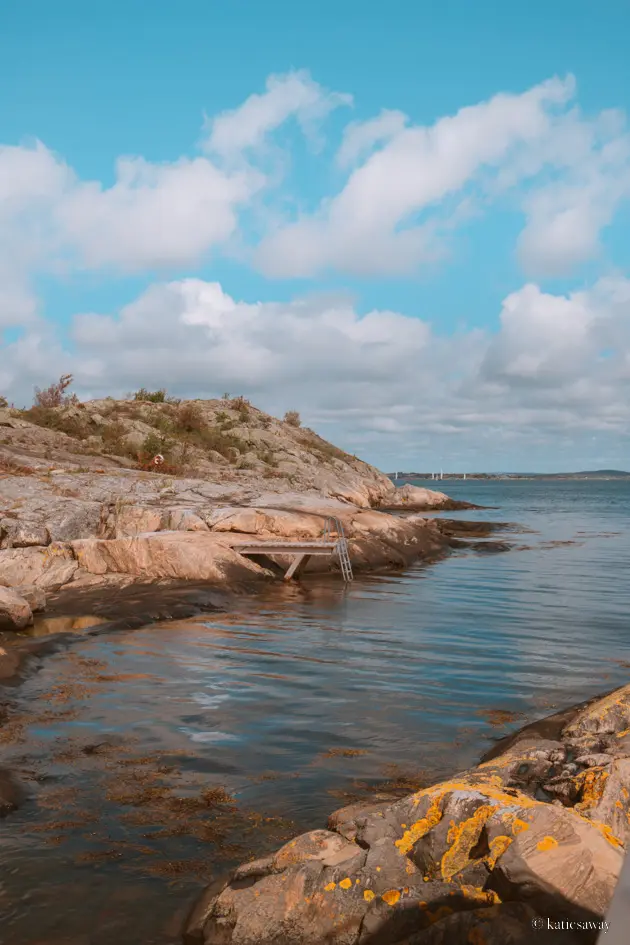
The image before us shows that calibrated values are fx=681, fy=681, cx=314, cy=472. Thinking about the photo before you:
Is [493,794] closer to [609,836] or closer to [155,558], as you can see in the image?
[609,836]

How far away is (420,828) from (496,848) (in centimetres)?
58

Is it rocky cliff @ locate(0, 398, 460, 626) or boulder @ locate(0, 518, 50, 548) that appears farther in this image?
boulder @ locate(0, 518, 50, 548)

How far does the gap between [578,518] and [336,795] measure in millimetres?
51568

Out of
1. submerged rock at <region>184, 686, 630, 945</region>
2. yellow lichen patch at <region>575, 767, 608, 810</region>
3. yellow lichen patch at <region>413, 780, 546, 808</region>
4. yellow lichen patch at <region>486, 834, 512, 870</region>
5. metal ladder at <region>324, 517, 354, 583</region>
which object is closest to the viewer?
submerged rock at <region>184, 686, 630, 945</region>

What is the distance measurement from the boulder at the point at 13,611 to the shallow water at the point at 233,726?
157 centimetres

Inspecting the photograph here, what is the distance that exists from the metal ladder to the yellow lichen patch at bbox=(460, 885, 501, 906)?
18.2 m

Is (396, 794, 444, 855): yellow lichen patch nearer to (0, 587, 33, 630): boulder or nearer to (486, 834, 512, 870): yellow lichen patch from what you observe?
(486, 834, 512, 870): yellow lichen patch

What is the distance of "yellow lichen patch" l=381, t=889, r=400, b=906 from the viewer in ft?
12.6

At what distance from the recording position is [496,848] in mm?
3832

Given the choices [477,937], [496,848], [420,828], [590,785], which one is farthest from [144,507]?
[477,937]

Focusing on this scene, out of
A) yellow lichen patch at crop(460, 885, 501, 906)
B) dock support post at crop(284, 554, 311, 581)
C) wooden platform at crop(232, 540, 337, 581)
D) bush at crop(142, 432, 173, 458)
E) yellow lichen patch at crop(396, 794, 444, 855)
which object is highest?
bush at crop(142, 432, 173, 458)

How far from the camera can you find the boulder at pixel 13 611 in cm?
1337

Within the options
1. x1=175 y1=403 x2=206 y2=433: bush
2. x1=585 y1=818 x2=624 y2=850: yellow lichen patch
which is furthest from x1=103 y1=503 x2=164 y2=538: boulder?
x1=175 y1=403 x2=206 y2=433: bush

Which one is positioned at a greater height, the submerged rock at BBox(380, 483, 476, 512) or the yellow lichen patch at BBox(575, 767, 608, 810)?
the submerged rock at BBox(380, 483, 476, 512)
